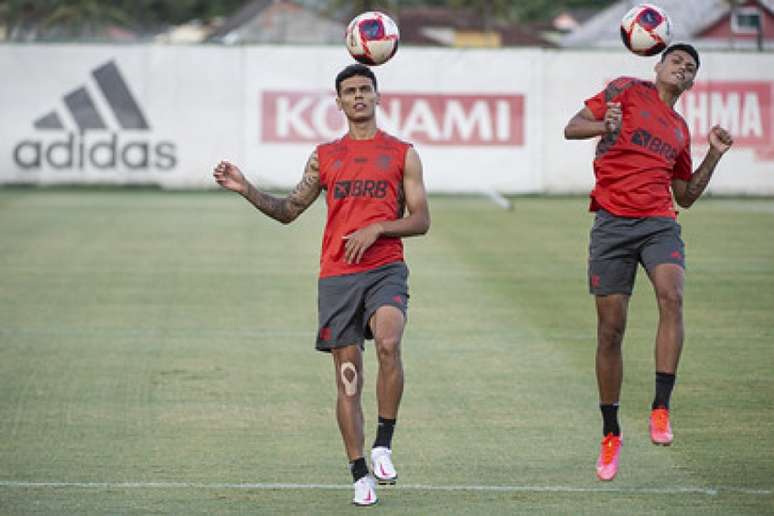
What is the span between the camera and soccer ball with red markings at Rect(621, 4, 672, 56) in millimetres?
9625

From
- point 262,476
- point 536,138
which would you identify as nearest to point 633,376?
point 262,476

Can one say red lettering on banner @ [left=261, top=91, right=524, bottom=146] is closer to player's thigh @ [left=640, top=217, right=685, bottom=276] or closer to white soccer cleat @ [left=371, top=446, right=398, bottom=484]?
player's thigh @ [left=640, top=217, right=685, bottom=276]

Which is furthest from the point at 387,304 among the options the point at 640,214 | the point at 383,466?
the point at 640,214

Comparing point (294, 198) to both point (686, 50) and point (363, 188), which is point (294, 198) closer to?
point (363, 188)

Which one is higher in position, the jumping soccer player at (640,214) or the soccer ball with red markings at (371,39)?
the soccer ball with red markings at (371,39)

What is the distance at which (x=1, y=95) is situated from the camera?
101 feet

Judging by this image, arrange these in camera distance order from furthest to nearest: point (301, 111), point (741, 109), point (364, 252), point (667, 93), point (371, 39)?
1. point (741, 109)
2. point (301, 111)
3. point (667, 93)
4. point (371, 39)
5. point (364, 252)

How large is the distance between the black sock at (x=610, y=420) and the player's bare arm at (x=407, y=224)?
155 cm

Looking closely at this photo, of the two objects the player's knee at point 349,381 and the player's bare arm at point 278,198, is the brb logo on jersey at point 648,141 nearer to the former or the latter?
the player's bare arm at point 278,198

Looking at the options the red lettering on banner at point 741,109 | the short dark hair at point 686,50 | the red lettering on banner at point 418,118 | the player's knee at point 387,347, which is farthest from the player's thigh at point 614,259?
the red lettering on banner at point 741,109

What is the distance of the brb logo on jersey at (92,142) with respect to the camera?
100 ft

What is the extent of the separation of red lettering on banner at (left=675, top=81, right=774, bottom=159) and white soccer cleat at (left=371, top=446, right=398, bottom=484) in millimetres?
23150

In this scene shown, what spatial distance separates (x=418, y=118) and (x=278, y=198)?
871 inches

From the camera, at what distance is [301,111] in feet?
101
